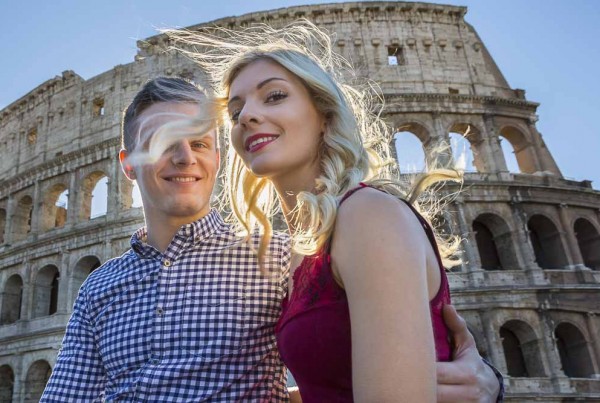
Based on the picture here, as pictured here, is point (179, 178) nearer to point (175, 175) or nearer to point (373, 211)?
point (175, 175)

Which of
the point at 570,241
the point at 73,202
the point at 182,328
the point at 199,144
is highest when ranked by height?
the point at 73,202

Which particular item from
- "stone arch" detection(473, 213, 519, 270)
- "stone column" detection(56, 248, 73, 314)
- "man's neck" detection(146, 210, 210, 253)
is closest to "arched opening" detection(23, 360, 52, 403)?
"stone column" detection(56, 248, 73, 314)

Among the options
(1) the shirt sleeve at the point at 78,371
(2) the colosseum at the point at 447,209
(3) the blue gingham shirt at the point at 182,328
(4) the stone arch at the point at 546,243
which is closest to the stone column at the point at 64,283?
(2) the colosseum at the point at 447,209

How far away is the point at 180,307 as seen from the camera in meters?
2.12

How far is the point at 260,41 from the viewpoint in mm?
2865

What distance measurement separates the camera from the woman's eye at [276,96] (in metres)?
2.15

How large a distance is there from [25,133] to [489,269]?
2257cm

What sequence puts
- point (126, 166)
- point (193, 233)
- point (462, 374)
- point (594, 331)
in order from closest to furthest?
point (462, 374)
point (193, 233)
point (126, 166)
point (594, 331)

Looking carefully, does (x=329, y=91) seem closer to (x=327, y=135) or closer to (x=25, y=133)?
(x=327, y=135)

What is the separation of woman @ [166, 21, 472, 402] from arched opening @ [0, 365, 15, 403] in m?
20.6

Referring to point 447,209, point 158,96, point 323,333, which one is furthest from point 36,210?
point 323,333

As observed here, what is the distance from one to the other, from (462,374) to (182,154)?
1681mm

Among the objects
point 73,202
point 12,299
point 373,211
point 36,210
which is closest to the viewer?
point 373,211

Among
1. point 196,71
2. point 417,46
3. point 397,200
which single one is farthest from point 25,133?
point 397,200
